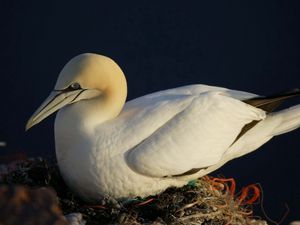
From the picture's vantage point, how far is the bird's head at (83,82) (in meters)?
2.17

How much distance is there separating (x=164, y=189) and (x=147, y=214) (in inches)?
5.1

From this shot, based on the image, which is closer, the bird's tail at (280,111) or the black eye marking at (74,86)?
the black eye marking at (74,86)

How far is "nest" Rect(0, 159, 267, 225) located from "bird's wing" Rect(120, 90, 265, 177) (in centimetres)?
10

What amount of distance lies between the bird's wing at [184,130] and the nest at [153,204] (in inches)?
4.1

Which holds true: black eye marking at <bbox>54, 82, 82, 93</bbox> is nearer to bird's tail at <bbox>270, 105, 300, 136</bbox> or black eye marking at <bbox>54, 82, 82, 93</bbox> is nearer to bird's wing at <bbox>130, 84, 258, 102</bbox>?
bird's wing at <bbox>130, 84, 258, 102</bbox>

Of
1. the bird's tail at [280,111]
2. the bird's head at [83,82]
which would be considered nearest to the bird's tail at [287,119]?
the bird's tail at [280,111]

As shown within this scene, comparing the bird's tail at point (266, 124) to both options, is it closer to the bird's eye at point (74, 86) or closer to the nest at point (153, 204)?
the nest at point (153, 204)

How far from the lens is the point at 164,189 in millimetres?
2305

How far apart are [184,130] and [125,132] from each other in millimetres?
199

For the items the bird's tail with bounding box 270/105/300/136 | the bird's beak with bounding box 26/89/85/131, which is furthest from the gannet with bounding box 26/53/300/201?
the bird's tail with bounding box 270/105/300/136

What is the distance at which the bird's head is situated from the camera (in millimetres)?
2168

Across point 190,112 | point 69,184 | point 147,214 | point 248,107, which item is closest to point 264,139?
point 248,107

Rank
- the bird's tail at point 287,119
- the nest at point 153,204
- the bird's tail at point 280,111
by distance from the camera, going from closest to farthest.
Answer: the nest at point 153,204 → the bird's tail at point 280,111 → the bird's tail at point 287,119

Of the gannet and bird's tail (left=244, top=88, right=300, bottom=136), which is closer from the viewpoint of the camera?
the gannet
